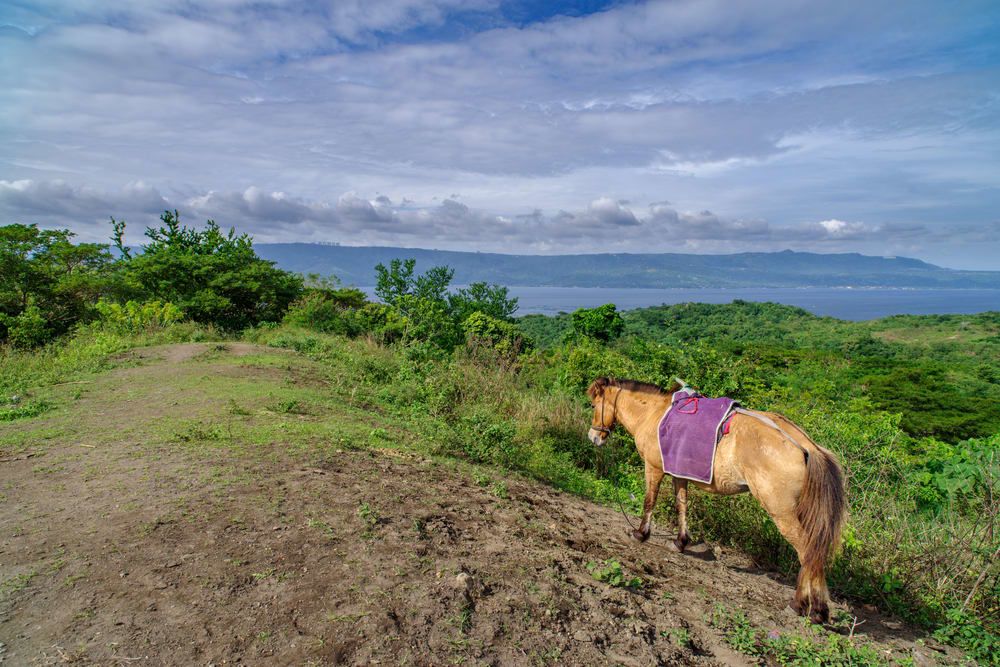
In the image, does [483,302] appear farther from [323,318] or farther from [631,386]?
[631,386]

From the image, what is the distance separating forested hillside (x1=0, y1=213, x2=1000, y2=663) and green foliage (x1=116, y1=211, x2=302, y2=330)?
0.06m

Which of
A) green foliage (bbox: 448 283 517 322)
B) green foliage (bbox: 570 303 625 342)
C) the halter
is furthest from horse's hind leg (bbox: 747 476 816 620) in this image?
green foliage (bbox: 570 303 625 342)

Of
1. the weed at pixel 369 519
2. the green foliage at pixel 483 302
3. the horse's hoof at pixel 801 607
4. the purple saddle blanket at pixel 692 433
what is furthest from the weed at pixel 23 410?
the green foliage at pixel 483 302

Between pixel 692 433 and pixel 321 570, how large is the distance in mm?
3008

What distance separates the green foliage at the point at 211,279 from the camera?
15.6 metres

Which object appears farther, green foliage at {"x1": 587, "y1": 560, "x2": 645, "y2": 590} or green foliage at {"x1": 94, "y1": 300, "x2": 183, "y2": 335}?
green foliage at {"x1": 94, "y1": 300, "x2": 183, "y2": 335}

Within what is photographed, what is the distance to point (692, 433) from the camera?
4.21 meters

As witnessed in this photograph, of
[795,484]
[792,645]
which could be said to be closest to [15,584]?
[792,645]

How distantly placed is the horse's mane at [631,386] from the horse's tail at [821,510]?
4.94ft

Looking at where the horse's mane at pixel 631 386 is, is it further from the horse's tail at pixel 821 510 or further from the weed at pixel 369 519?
the weed at pixel 369 519

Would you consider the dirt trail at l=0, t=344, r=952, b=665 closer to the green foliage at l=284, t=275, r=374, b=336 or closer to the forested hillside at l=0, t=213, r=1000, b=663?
the forested hillside at l=0, t=213, r=1000, b=663

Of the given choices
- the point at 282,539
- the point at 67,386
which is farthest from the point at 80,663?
the point at 67,386

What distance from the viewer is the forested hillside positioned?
4047 millimetres

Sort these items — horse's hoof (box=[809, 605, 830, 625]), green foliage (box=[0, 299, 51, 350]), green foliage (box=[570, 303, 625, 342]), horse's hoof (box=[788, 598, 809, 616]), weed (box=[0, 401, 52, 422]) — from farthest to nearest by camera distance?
1. green foliage (box=[570, 303, 625, 342])
2. green foliage (box=[0, 299, 51, 350])
3. weed (box=[0, 401, 52, 422])
4. horse's hoof (box=[788, 598, 809, 616])
5. horse's hoof (box=[809, 605, 830, 625])
